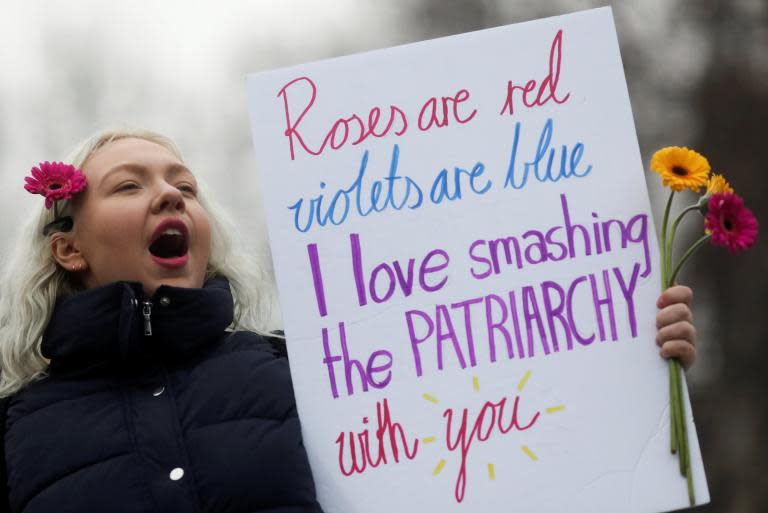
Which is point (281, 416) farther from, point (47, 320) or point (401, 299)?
point (47, 320)

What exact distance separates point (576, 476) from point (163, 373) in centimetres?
80

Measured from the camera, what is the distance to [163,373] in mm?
2414

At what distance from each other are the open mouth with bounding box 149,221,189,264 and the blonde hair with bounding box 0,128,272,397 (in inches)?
5.9

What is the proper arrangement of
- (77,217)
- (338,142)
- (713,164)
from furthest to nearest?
1. (713,164)
2. (77,217)
3. (338,142)

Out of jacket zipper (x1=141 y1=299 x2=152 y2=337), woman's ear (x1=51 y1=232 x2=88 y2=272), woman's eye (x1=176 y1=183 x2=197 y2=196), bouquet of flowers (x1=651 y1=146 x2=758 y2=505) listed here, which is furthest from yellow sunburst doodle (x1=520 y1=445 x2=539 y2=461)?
woman's ear (x1=51 y1=232 x2=88 y2=272)

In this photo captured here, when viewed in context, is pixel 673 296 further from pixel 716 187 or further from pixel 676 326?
pixel 716 187

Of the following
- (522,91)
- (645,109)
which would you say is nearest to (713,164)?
(645,109)

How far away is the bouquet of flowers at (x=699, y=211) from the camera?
226cm

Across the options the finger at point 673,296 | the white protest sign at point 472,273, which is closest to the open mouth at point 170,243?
the white protest sign at point 472,273

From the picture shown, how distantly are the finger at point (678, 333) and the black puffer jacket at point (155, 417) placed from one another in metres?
0.70

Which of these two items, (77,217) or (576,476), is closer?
(576,476)

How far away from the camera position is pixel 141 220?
251 centimetres

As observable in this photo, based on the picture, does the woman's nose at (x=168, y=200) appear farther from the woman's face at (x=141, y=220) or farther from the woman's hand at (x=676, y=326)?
the woman's hand at (x=676, y=326)

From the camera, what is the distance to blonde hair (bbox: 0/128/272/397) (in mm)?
2582
